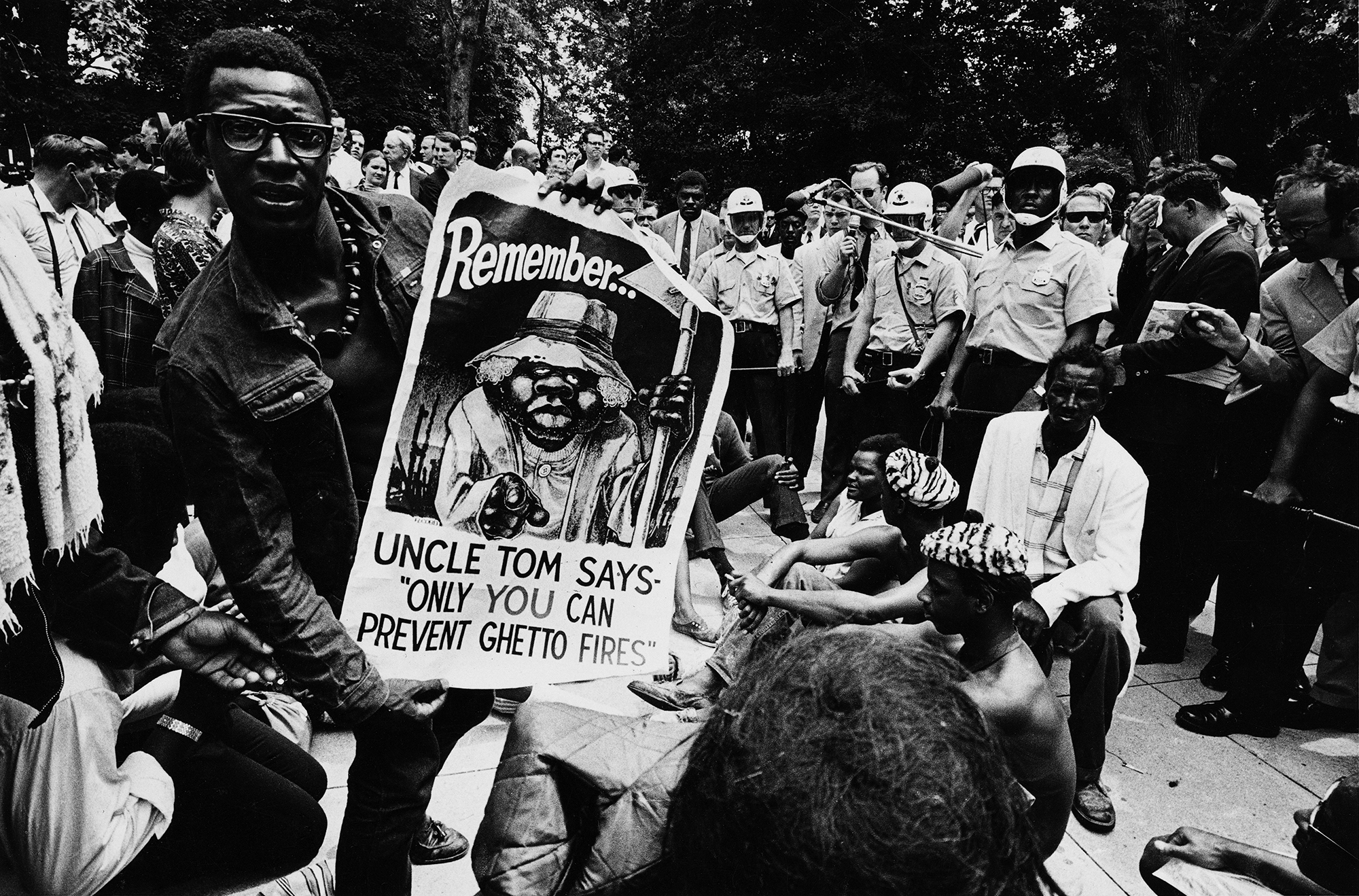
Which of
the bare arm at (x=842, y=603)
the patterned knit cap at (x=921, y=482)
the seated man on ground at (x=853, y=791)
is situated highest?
the seated man on ground at (x=853, y=791)

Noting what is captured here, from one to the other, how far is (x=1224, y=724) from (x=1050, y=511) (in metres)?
1.17

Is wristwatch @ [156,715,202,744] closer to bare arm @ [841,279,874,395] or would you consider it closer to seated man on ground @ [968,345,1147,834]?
seated man on ground @ [968,345,1147,834]

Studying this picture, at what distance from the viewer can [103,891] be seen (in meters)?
2.35

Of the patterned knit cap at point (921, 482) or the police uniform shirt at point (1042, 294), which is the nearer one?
the patterned knit cap at point (921, 482)

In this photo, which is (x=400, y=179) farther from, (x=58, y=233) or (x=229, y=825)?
(x=229, y=825)

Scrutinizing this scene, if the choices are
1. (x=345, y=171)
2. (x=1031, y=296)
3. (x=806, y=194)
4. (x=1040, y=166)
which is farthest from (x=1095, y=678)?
(x=345, y=171)

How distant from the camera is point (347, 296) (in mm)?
1892

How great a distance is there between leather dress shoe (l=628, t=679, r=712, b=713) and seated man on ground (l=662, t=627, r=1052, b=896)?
2.74 meters

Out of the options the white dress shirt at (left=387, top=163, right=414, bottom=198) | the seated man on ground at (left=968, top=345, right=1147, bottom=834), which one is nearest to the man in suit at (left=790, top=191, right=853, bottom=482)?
the seated man on ground at (left=968, top=345, right=1147, bottom=834)

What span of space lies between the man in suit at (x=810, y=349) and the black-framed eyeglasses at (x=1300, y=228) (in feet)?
10.9

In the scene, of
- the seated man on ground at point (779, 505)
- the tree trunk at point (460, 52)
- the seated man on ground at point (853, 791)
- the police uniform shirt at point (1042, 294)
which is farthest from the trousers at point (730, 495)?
the tree trunk at point (460, 52)

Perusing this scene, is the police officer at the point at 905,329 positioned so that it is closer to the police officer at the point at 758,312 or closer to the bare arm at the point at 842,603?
the police officer at the point at 758,312

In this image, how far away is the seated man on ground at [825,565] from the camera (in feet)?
10.9

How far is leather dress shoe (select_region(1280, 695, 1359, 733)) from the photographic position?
374 centimetres
